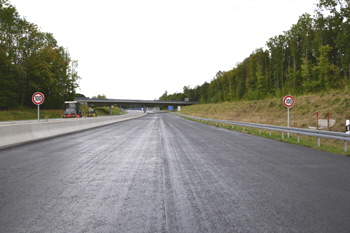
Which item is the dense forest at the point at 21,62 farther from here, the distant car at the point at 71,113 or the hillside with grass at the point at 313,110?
the hillside with grass at the point at 313,110

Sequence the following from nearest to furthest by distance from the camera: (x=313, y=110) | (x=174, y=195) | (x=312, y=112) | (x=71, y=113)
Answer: (x=174, y=195)
(x=312, y=112)
(x=313, y=110)
(x=71, y=113)

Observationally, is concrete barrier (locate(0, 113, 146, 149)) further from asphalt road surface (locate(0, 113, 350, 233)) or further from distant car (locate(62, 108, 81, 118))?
distant car (locate(62, 108, 81, 118))

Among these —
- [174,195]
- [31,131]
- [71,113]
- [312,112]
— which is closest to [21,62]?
[71,113]

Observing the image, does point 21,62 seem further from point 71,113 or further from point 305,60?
point 305,60

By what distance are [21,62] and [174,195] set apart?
53.3 metres

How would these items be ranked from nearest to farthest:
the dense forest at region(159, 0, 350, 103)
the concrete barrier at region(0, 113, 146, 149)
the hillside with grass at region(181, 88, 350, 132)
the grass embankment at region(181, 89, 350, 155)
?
the concrete barrier at region(0, 113, 146, 149) < the grass embankment at region(181, 89, 350, 155) < the hillside with grass at region(181, 88, 350, 132) < the dense forest at region(159, 0, 350, 103)

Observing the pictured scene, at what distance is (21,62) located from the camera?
47.5 m

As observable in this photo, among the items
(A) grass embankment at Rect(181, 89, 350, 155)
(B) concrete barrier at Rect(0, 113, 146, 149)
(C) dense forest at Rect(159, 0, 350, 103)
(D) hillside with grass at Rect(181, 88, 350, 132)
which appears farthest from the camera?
(C) dense forest at Rect(159, 0, 350, 103)

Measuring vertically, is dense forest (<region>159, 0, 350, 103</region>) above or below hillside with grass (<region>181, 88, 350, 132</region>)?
above

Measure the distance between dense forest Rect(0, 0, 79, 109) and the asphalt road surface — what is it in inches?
1615

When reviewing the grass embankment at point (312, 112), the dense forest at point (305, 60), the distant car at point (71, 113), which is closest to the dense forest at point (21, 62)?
the distant car at point (71, 113)

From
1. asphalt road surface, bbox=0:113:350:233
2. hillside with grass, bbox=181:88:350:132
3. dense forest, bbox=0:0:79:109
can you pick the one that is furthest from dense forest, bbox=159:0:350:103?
dense forest, bbox=0:0:79:109

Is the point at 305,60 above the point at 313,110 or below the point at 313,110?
above

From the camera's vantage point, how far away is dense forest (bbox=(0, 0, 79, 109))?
136ft
